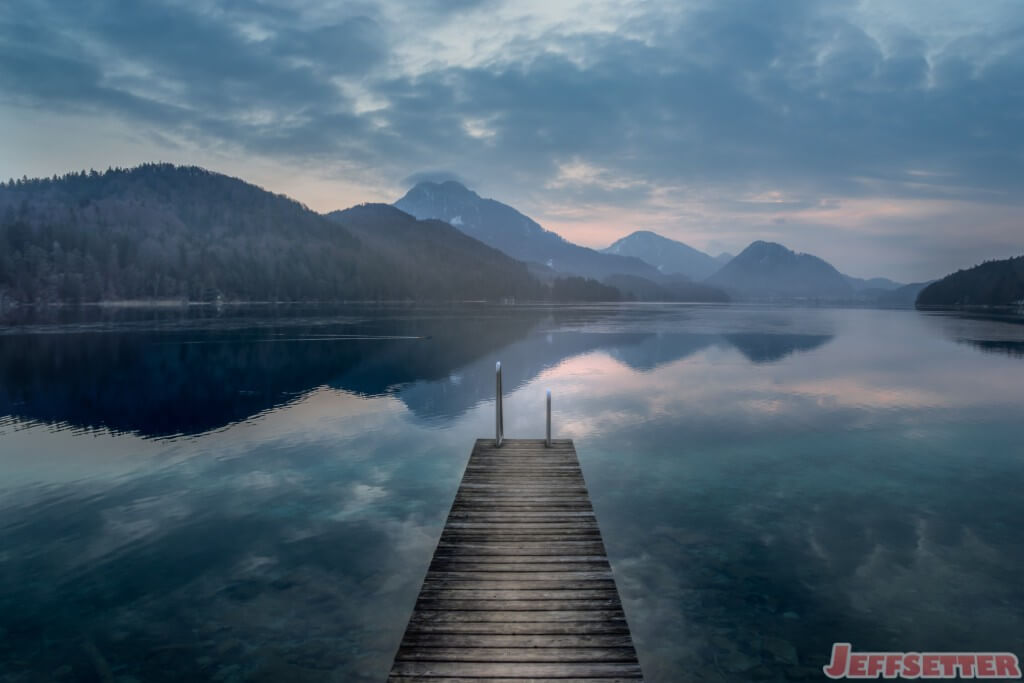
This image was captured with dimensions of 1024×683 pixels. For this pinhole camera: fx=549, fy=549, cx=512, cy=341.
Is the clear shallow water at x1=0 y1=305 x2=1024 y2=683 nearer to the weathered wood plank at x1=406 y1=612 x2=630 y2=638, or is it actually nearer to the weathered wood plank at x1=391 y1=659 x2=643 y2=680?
the weathered wood plank at x1=406 y1=612 x2=630 y2=638

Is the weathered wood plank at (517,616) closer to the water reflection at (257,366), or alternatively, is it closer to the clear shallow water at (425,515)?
the clear shallow water at (425,515)

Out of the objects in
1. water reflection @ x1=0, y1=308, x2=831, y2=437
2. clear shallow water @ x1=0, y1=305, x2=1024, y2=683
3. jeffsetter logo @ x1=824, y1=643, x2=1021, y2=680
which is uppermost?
water reflection @ x1=0, y1=308, x2=831, y2=437

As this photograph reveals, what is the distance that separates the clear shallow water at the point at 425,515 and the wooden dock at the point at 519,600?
1973 millimetres

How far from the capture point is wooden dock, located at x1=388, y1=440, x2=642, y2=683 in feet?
29.4

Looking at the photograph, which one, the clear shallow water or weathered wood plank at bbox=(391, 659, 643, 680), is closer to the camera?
weathered wood plank at bbox=(391, 659, 643, 680)

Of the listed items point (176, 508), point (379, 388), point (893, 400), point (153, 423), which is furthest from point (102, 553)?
point (893, 400)

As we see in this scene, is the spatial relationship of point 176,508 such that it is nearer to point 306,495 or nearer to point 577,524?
point 306,495

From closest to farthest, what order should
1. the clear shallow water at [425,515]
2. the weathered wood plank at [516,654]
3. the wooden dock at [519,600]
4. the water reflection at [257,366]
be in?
the wooden dock at [519,600], the weathered wood plank at [516,654], the clear shallow water at [425,515], the water reflection at [257,366]

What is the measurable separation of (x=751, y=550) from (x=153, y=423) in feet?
110

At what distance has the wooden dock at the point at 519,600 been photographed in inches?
353

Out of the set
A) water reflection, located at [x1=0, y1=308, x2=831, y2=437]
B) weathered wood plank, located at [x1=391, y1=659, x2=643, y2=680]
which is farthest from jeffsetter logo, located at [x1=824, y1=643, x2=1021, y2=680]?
water reflection, located at [x1=0, y1=308, x2=831, y2=437]

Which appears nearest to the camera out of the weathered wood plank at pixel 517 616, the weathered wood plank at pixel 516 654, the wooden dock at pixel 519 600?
the wooden dock at pixel 519 600

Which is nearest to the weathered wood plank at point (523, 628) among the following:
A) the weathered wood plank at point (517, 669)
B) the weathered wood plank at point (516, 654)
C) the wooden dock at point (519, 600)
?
the wooden dock at point (519, 600)

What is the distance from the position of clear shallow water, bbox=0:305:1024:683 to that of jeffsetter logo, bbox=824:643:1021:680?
15.2 inches
